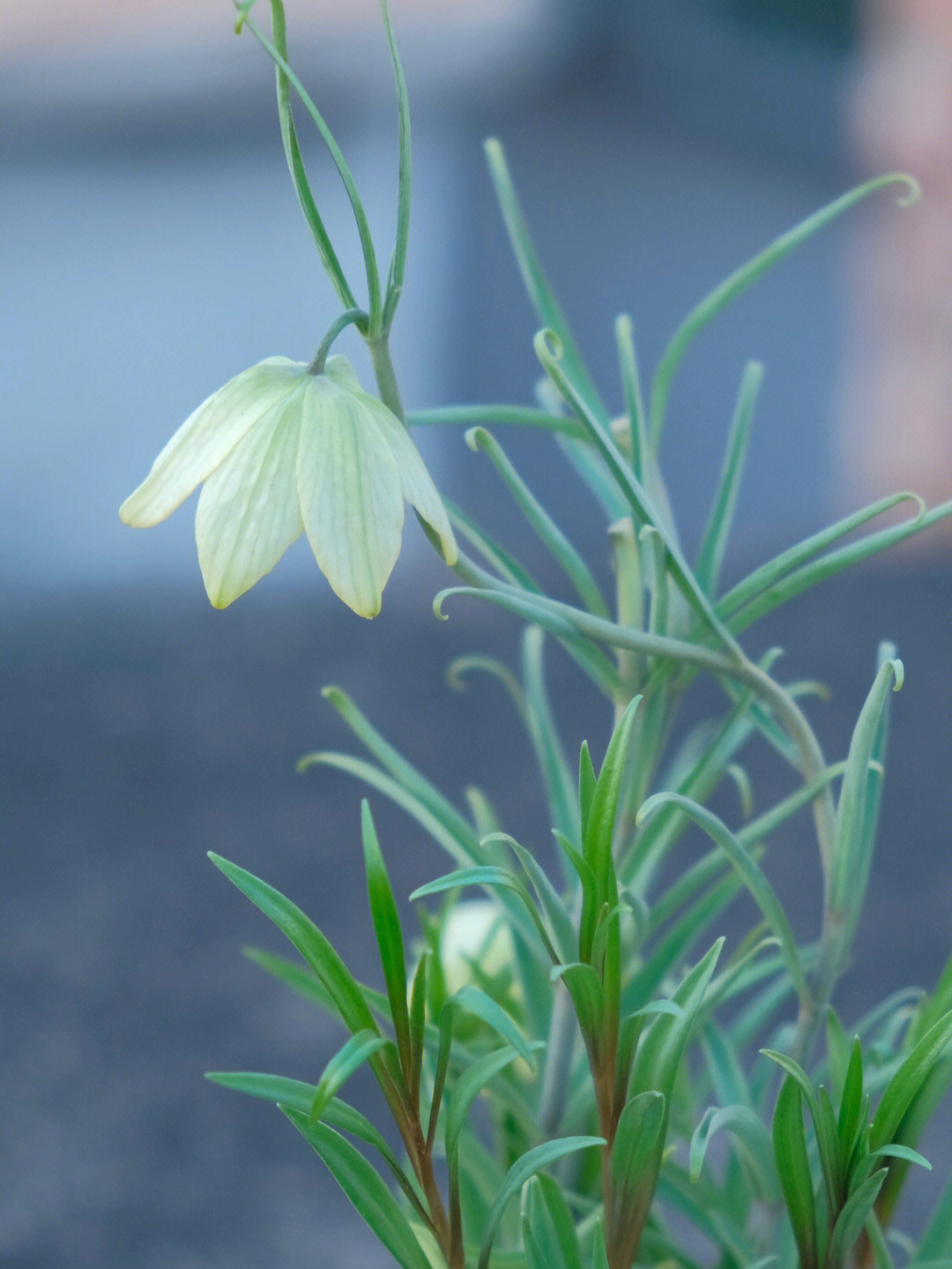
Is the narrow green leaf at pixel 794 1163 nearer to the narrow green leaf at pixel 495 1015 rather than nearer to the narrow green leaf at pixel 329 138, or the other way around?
the narrow green leaf at pixel 495 1015

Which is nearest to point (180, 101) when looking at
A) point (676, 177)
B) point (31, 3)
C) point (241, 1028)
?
point (31, 3)

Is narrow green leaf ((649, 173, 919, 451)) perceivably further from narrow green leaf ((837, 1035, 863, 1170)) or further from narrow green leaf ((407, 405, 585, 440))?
narrow green leaf ((837, 1035, 863, 1170))

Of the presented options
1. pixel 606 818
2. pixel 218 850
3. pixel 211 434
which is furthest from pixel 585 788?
pixel 218 850

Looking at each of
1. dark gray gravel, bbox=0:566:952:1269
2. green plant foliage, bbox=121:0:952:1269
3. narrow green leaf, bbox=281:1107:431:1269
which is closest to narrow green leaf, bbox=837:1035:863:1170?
green plant foliage, bbox=121:0:952:1269

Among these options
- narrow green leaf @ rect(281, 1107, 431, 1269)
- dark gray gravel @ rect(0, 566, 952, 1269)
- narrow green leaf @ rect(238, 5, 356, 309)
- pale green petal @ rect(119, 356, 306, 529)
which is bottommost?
dark gray gravel @ rect(0, 566, 952, 1269)

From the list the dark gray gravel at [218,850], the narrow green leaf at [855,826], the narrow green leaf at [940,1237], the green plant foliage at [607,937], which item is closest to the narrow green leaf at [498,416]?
the green plant foliage at [607,937]

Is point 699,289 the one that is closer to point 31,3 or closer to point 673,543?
point 31,3

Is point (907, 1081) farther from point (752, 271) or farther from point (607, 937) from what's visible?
point (752, 271)
